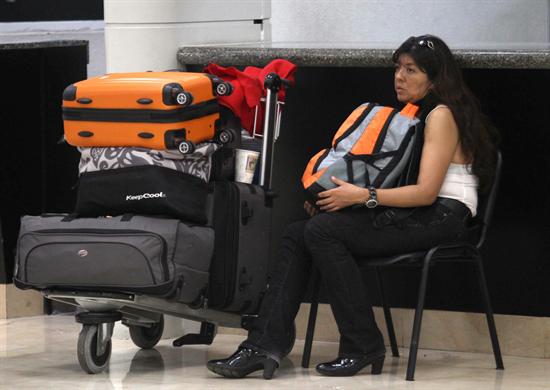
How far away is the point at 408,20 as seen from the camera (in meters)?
7.57

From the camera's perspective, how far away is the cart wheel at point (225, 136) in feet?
13.7

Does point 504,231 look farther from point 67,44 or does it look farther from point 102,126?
point 67,44

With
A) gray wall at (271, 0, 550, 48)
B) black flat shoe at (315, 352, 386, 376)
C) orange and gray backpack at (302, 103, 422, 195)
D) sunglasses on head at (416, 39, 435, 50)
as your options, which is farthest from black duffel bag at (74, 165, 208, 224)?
gray wall at (271, 0, 550, 48)

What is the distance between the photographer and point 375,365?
4.21m

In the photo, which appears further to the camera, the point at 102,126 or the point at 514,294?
the point at 514,294

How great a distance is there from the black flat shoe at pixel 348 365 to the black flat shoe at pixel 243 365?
0.16 m

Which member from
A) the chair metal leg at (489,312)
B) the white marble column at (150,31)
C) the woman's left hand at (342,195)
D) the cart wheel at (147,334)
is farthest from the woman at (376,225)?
the white marble column at (150,31)

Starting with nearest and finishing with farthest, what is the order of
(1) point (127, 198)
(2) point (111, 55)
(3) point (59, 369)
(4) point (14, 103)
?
1. (1) point (127, 198)
2. (3) point (59, 369)
3. (2) point (111, 55)
4. (4) point (14, 103)

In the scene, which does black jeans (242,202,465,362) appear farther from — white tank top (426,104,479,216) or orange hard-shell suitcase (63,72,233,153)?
orange hard-shell suitcase (63,72,233,153)

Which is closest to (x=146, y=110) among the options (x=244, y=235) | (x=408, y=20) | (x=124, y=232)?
(x=124, y=232)

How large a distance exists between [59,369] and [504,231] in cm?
159

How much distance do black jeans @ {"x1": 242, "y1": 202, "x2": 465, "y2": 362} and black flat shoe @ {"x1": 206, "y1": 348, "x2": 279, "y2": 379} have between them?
22mm

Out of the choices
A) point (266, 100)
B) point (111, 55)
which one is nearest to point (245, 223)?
point (266, 100)

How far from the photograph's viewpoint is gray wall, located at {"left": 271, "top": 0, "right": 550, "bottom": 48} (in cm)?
749
